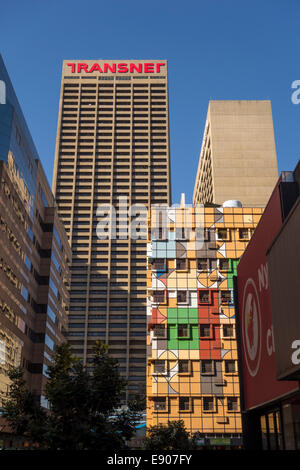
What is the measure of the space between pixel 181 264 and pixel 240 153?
6218 centimetres

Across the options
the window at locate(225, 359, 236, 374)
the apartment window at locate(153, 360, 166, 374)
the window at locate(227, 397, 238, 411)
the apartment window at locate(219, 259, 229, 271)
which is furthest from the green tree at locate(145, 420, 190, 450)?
the apartment window at locate(219, 259, 229, 271)

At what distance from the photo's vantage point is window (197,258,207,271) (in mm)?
71375

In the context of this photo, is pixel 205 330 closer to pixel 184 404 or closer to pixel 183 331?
pixel 183 331

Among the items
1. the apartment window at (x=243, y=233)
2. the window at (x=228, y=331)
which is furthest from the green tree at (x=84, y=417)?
the apartment window at (x=243, y=233)

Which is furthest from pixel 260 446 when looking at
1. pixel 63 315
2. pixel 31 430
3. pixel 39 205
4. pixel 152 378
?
pixel 63 315

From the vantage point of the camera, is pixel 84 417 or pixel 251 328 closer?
pixel 84 417

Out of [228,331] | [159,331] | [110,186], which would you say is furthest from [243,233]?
[110,186]

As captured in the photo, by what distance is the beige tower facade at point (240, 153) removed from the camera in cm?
12150

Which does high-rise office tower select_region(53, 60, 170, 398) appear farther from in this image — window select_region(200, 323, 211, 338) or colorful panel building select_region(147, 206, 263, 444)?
window select_region(200, 323, 211, 338)

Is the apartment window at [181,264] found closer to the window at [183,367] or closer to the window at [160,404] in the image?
the window at [183,367]

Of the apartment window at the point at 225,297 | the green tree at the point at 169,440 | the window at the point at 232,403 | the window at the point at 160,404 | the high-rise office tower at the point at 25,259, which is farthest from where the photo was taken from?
the high-rise office tower at the point at 25,259

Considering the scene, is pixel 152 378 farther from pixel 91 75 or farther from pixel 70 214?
pixel 91 75

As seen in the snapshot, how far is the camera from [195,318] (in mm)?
68062

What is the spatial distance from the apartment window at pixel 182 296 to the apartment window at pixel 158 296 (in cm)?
201
